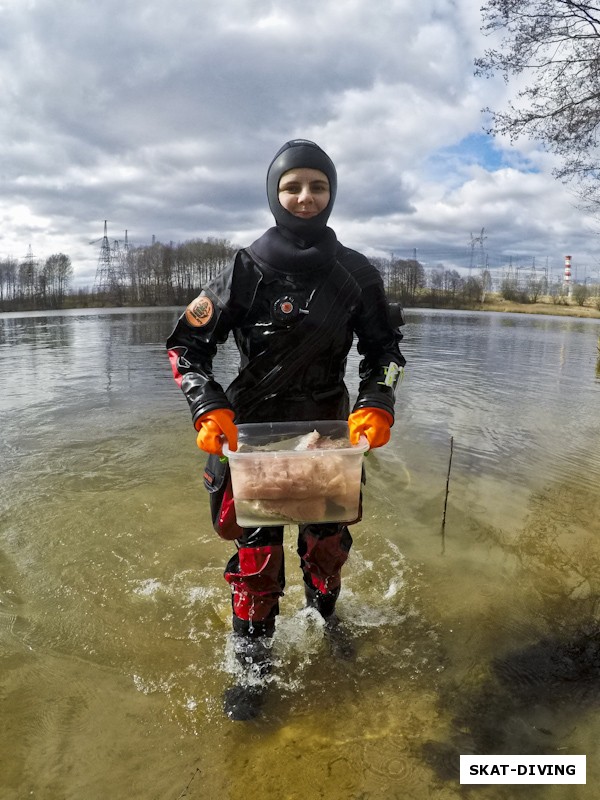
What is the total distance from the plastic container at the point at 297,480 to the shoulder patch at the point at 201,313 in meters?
0.59

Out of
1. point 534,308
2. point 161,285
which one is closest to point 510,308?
point 534,308

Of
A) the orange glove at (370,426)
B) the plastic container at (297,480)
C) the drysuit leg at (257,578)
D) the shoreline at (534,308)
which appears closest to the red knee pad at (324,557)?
the drysuit leg at (257,578)

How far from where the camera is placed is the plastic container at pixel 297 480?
1938 millimetres

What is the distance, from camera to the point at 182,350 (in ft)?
7.58

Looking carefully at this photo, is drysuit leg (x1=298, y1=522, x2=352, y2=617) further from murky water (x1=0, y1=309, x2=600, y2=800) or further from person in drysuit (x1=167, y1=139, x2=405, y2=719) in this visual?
murky water (x1=0, y1=309, x2=600, y2=800)

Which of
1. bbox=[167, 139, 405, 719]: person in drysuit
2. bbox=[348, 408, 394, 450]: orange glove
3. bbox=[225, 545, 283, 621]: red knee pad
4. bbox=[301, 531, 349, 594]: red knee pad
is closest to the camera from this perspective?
bbox=[348, 408, 394, 450]: orange glove

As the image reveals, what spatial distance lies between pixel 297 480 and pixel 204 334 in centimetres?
81

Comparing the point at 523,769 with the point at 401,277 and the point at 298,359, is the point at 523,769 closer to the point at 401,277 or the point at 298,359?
the point at 298,359

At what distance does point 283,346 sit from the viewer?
228 centimetres

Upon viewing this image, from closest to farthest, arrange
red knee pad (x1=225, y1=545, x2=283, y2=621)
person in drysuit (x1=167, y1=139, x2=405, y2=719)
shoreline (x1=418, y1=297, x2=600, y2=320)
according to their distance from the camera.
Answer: person in drysuit (x1=167, y1=139, x2=405, y2=719), red knee pad (x1=225, y1=545, x2=283, y2=621), shoreline (x1=418, y1=297, x2=600, y2=320)

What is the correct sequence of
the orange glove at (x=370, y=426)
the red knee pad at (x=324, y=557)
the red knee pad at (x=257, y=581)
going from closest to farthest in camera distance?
the orange glove at (x=370, y=426) → the red knee pad at (x=257, y=581) → the red knee pad at (x=324, y=557)

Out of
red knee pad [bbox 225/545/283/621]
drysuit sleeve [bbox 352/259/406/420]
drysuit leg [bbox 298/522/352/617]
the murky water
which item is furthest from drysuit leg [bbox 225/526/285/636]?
drysuit sleeve [bbox 352/259/406/420]

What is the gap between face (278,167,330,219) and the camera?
7.35ft

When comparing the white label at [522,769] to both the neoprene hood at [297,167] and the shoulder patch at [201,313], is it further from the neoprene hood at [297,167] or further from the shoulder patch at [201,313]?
the neoprene hood at [297,167]
